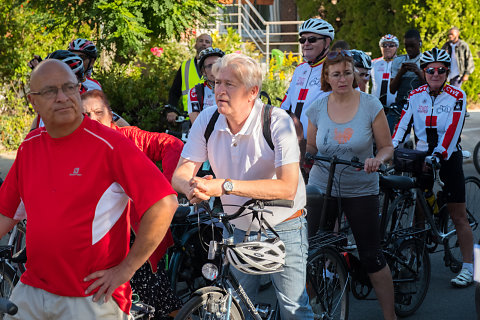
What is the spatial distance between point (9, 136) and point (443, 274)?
8.75 m

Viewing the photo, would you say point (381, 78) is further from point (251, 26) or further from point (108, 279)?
point (251, 26)

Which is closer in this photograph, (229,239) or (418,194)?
(229,239)

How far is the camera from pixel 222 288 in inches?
141

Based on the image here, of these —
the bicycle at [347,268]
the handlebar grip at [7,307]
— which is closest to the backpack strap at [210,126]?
the bicycle at [347,268]

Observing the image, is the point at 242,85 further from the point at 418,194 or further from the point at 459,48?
the point at 459,48

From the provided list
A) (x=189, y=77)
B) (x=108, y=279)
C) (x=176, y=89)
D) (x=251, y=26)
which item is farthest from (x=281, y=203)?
(x=251, y=26)

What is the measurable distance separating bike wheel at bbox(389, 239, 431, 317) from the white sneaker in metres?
0.60

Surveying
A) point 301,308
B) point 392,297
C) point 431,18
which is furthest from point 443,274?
point 431,18

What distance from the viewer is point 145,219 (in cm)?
275

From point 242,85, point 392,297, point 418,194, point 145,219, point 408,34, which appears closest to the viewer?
point 145,219

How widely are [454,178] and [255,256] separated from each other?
3416 mm

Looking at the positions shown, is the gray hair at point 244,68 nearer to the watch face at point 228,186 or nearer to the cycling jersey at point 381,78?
the watch face at point 228,186

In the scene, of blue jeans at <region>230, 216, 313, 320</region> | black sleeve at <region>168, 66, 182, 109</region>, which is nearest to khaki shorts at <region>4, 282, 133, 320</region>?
blue jeans at <region>230, 216, 313, 320</region>

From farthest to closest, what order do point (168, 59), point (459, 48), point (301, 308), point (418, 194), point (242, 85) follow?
1. point (459, 48)
2. point (168, 59)
3. point (418, 194)
4. point (301, 308)
5. point (242, 85)
